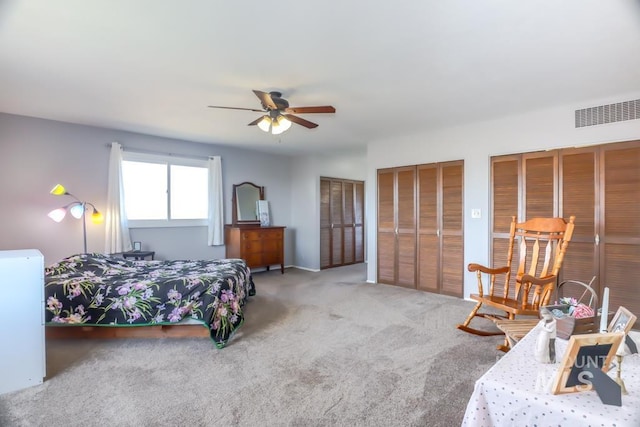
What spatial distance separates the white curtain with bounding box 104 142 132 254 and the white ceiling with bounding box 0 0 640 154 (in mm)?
775

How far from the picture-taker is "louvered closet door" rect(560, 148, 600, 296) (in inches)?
137

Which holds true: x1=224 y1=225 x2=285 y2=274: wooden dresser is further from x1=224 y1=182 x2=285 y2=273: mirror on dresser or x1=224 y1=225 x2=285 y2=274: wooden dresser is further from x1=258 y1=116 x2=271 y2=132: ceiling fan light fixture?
x1=258 y1=116 x2=271 y2=132: ceiling fan light fixture

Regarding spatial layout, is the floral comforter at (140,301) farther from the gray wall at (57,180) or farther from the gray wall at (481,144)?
the gray wall at (481,144)

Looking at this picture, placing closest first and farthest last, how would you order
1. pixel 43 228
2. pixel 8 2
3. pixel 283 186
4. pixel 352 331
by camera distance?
pixel 8 2, pixel 352 331, pixel 43 228, pixel 283 186

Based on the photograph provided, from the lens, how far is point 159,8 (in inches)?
75.0

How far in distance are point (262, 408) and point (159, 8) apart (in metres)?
2.42

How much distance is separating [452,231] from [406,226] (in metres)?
0.68

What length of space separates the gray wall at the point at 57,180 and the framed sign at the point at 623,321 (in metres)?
5.16

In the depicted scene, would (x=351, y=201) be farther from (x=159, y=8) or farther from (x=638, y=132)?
(x=159, y=8)

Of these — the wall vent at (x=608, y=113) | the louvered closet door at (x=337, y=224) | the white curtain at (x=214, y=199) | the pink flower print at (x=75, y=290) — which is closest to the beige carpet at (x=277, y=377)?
the pink flower print at (x=75, y=290)

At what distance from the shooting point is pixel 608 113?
3365 millimetres

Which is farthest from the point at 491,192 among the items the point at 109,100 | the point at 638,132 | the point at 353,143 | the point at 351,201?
the point at 109,100

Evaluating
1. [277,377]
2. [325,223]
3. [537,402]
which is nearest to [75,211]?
[277,377]

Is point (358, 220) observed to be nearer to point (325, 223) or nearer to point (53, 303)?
point (325, 223)
